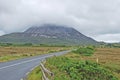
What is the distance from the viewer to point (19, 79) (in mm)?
25219

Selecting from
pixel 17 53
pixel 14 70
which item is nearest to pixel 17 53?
pixel 17 53

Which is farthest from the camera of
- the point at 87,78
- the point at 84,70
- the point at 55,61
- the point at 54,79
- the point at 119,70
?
the point at 119,70

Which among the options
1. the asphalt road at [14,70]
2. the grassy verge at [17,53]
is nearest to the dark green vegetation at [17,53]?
the grassy verge at [17,53]

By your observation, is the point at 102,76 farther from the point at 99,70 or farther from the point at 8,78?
the point at 8,78

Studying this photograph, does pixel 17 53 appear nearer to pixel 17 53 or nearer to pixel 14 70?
pixel 17 53

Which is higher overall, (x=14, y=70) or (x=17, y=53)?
(x=17, y=53)

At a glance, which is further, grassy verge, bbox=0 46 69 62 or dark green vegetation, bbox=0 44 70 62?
dark green vegetation, bbox=0 44 70 62

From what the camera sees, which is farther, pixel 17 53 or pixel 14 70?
pixel 17 53

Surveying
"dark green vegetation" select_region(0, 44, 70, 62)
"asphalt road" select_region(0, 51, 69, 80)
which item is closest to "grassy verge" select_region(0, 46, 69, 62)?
"dark green vegetation" select_region(0, 44, 70, 62)

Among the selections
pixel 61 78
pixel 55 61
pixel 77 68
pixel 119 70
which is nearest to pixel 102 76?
pixel 77 68

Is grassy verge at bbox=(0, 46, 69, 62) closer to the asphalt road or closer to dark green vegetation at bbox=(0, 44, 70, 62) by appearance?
dark green vegetation at bbox=(0, 44, 70, 62)

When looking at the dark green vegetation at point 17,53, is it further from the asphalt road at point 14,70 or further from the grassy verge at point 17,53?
the asphalt road at point 14,70

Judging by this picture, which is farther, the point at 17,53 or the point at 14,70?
the point at 17,53

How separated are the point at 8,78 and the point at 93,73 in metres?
6.94
